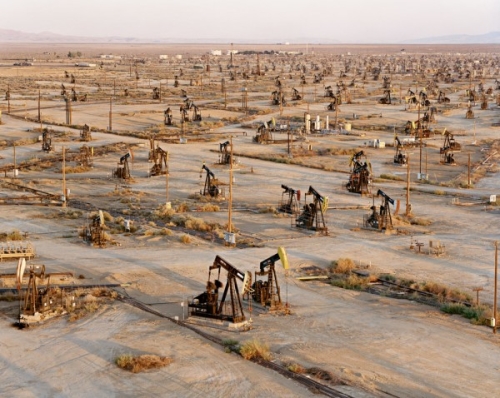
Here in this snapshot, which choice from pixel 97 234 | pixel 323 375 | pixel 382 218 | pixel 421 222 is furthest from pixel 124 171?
pixel 323 375

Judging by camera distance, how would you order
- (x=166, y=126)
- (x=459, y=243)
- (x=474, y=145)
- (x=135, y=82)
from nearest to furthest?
(x=459, y=243) → (x=474, y=145) → (x=166, y=126) → (x=135, y=82)

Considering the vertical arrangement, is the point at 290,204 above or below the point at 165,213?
above

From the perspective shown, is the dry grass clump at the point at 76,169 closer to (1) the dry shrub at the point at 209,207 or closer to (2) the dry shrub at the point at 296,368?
(1) the dry shrub at the point at 209,207

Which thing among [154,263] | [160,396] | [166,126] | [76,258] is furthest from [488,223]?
[166,126]

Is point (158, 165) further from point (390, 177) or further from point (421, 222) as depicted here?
point (421, 222)

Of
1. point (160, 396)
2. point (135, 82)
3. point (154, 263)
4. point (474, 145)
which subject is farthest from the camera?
point (135, 82)

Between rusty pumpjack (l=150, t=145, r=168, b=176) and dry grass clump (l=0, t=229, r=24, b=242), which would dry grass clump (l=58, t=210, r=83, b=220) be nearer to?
dry grass clump (l=0, t=229, r=24, b=242)

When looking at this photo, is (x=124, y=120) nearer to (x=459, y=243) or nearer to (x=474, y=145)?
(x=474, y=145)
